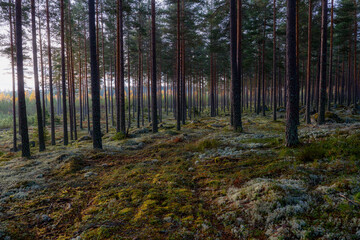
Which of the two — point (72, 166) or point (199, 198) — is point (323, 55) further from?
point (72, 166)

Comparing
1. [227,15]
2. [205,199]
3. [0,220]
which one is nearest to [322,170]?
[205,199]

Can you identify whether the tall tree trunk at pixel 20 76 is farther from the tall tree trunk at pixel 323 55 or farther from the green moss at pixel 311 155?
the tall tree trunk at pixel 323 55

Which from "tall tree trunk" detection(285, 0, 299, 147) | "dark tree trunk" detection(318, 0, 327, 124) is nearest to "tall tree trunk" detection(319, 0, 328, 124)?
"dark tree trunk" detection(318, 0, 327, 124)

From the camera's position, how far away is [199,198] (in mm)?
4742

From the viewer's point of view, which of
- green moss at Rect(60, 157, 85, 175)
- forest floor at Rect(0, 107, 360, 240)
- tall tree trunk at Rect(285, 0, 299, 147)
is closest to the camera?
forest floor at Rect(0, 107, 360, 240)

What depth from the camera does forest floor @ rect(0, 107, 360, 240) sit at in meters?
3.25

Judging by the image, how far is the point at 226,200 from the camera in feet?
14.3

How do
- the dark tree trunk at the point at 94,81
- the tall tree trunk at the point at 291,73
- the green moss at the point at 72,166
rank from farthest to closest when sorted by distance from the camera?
the dark tree trunk at the point at 94,81 → the green moss at the point at 72,166 → the tall tree trunk at the point at 291,73

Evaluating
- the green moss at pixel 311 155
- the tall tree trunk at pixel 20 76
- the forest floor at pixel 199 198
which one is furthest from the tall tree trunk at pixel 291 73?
the tall tree trunk at pixel 20 76

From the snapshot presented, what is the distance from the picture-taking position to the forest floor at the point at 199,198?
10.7ft

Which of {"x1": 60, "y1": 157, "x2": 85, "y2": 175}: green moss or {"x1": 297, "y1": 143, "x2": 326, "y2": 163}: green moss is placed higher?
{"x1": 297, "y1": 143, "x2": 326, "y2": 163}: green moss

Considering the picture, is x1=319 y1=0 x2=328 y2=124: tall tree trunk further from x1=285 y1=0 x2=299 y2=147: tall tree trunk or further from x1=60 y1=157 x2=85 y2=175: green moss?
x1=60 y1=157 x2=85 y2=175: green moss

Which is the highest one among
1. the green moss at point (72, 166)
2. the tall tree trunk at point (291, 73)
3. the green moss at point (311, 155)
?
the tall tree trunk at point (291, 73)

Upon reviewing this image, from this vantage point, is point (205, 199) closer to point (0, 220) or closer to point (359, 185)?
point (359, 185)
